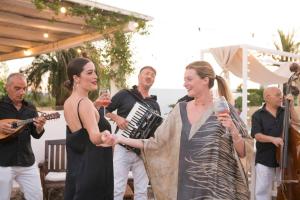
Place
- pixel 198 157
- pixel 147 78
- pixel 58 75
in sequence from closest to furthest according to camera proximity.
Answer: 1. pixel 198 157
2. pixel 147 78
3. pixel 58 75

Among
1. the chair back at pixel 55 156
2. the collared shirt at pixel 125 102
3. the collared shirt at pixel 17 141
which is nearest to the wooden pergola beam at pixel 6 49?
the chair back at pixel 55 156

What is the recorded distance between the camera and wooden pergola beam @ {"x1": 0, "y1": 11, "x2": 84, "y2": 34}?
716 cm

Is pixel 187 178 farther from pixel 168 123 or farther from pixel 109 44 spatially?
pixel 109 44

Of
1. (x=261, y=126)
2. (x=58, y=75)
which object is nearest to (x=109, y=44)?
(x=261, y=126)

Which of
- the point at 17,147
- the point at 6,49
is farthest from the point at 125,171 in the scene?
the point at 6,49

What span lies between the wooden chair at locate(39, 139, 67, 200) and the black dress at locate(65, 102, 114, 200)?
2831 millimetres

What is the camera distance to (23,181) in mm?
4273

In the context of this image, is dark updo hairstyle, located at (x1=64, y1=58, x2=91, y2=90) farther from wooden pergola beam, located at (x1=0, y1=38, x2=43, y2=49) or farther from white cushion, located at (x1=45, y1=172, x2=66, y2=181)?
A: wooden pergola beam, located at (x1=0, y1=38, x2=43, y2=49)

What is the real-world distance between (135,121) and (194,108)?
5.65 ft

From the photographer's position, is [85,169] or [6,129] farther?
[6,129]

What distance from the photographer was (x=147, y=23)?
794cm

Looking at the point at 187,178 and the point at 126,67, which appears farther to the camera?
the point at 126,67

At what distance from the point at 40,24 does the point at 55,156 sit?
9.04ft

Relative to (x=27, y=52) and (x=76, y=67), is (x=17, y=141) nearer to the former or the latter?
(x=76, y=67)
